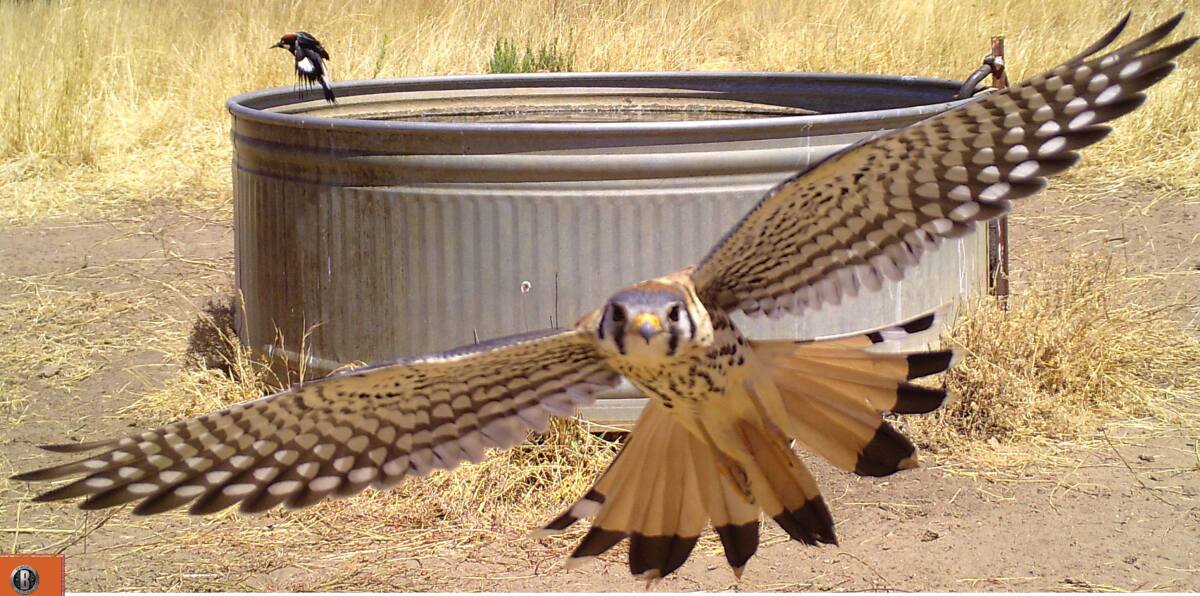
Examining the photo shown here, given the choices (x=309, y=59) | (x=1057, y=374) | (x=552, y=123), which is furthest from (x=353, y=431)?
(x=309, y=59)

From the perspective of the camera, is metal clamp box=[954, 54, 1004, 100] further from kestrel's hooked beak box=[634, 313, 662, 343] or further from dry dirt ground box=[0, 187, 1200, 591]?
kestrel's hooked beak box=[634, 313, 662, 343]

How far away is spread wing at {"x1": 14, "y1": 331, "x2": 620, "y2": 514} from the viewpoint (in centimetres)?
278

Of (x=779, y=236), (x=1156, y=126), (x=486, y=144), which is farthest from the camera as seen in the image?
(x=1156, y=126)

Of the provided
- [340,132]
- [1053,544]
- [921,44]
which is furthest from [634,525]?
[921,44]

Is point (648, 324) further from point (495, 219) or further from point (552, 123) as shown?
point (552, 123)

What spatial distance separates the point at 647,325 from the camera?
2.42m

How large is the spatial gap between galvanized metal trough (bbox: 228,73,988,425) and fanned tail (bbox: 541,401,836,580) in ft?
5.10

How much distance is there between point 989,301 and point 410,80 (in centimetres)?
319

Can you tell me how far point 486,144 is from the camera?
4.50m

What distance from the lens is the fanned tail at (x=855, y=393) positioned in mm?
3021

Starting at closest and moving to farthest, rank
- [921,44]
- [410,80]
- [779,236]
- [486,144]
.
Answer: [779,236], [486,144], [410,80], [921,44]

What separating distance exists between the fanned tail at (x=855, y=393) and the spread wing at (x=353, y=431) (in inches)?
18.3

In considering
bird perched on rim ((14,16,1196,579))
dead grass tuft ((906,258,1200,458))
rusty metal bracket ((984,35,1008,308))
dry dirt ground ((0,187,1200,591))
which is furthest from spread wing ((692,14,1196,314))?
rusty metal bracket ((984,35,1008,308))

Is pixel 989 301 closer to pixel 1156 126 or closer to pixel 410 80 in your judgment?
pixel 410 80
